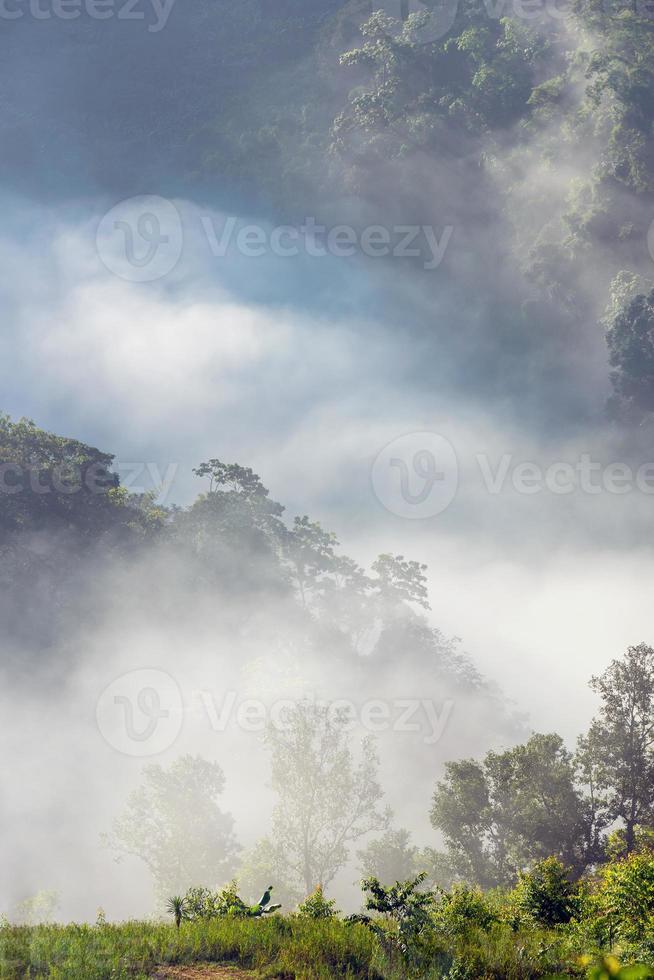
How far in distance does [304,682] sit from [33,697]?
3528 centimetres

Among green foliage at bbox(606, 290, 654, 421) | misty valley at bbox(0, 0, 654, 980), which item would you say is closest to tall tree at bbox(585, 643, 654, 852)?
misty valley at bbox(0, 0, 654, 980)

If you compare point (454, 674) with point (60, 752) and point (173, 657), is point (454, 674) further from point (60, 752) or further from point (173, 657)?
point (60, 752)

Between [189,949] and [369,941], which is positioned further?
[369,941]

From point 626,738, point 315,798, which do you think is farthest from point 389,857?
point 626,738

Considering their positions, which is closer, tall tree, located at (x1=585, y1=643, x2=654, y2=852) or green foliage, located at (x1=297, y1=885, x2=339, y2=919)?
green foliage, located at (x1=297, y1=885, x2=339, y2=919)

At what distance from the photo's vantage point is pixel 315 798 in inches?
2371

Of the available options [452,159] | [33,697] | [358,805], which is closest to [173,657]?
[33,697]

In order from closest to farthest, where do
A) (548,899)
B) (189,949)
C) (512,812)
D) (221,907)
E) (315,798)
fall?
(189,949) → (221,907) → (548,899) → (512,812) → (315,798)

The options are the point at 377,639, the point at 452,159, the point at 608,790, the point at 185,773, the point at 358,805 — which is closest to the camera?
the point at 608,790

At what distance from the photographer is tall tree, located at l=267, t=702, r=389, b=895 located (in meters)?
59.0

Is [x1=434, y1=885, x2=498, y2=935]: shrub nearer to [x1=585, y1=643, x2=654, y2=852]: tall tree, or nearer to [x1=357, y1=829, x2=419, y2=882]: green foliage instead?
[x1=585, y1=643, x2=654, y2=852]: tall tree

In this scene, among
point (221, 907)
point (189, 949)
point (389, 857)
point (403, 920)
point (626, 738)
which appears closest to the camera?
point (189, 949)

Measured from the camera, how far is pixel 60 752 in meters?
90.9

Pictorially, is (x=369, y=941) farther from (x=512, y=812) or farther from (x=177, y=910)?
(x=512, y=812)
